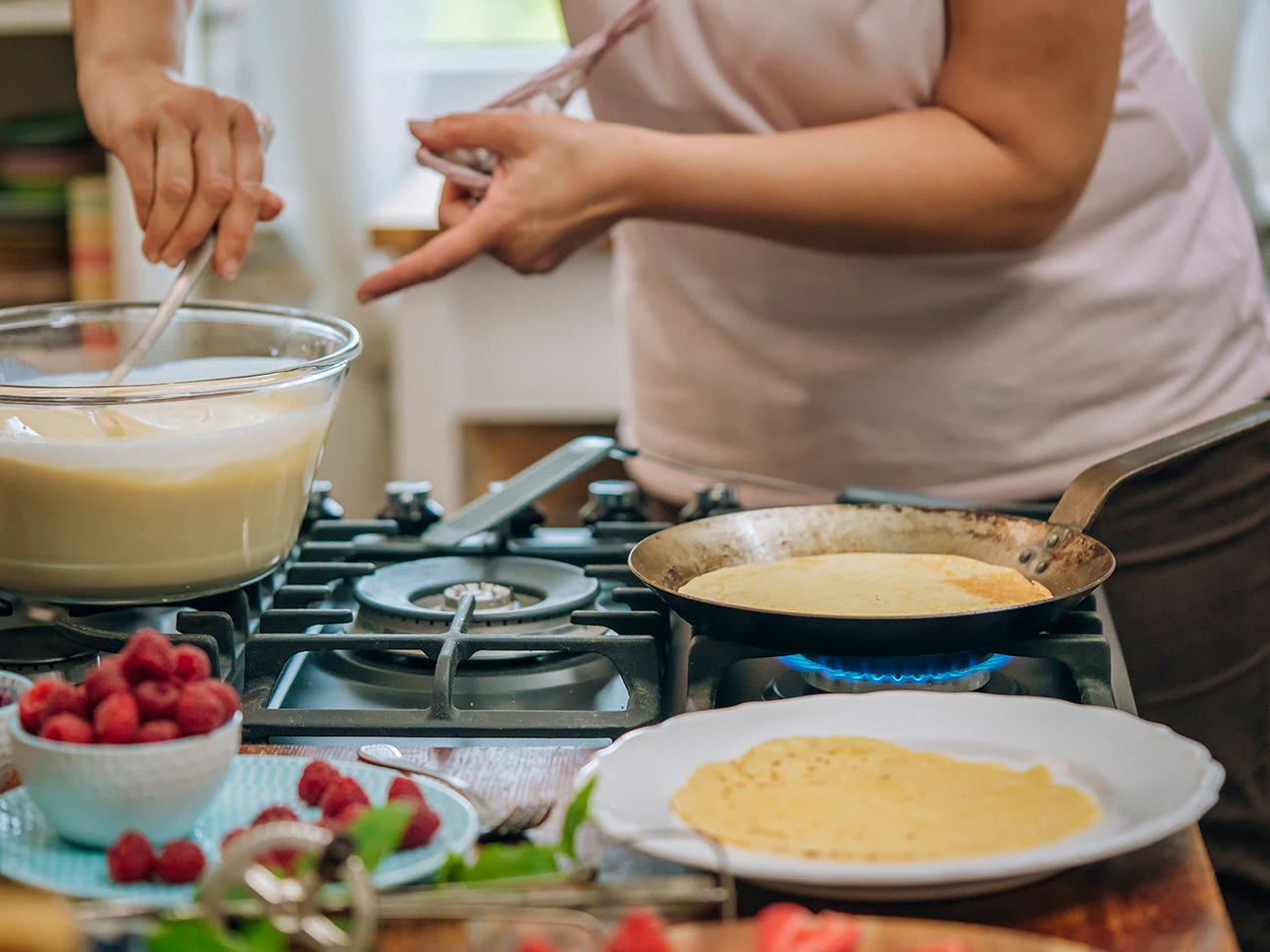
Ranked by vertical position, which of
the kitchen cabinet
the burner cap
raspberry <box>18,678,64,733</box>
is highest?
raspberry <box>18,678,64,733</box>

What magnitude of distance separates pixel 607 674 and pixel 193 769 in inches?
13.5

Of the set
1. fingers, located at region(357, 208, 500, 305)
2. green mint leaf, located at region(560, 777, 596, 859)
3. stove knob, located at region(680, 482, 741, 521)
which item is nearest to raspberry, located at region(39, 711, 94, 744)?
green mint leaf, located at region(560, 777, 596, 859)

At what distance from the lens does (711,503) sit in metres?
1.22

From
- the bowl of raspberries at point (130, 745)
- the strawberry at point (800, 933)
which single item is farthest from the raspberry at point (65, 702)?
the strawberry at point (800, 933)

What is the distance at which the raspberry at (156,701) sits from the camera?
2.23ft

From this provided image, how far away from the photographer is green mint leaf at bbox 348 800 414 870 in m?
0.59

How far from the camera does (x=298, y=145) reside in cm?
251

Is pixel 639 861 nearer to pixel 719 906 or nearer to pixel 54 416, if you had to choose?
pixel 719 906

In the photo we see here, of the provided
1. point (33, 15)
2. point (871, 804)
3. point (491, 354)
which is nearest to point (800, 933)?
point (871, 804)

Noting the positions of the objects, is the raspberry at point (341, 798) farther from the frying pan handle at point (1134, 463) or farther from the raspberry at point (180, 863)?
the frying pan handle at point (1134, 463)

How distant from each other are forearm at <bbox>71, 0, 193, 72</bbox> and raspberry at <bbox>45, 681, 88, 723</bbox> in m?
0.76

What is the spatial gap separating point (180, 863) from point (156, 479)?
0.40 m

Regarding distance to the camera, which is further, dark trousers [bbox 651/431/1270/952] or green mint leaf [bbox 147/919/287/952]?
dark trousers [bbox 651/431/1270/952]

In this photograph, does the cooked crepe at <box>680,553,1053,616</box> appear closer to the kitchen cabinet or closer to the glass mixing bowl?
→ the glass mixing bowl
